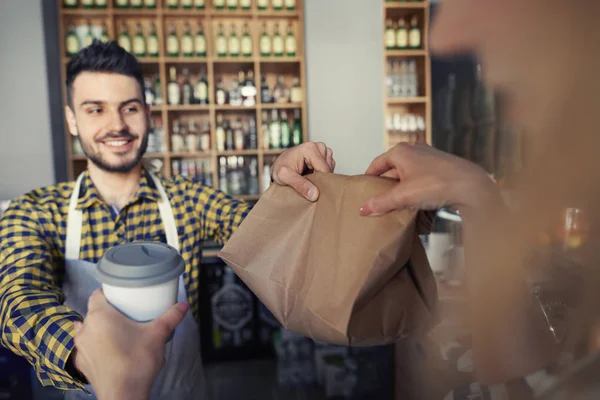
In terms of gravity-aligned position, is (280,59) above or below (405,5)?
below

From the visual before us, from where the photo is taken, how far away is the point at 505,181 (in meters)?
0.30

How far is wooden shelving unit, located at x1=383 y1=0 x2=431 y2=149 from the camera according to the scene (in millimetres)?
2947

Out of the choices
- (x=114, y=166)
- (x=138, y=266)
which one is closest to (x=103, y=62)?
(x=114, y=166)

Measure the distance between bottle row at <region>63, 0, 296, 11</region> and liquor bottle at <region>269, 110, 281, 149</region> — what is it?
71 centimetres

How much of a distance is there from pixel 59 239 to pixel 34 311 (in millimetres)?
450

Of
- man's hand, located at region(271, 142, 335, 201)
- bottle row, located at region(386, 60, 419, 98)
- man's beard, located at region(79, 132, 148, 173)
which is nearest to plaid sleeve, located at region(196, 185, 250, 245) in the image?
man's beard, located at region(79, 132, 148, 173)

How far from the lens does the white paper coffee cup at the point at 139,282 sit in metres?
0.45

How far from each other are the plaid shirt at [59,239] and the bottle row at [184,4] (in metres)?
1.83

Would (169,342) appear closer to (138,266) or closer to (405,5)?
(138,266)

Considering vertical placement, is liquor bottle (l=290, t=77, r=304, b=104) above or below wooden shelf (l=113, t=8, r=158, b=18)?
below

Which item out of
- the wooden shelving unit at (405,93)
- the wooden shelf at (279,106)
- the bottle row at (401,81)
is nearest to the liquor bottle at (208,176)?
the wooden shelf at (279,106)

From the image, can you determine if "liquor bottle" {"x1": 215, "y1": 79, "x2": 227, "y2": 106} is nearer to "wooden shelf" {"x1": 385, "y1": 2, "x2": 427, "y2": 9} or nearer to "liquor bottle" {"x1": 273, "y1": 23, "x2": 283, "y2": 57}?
"liquor bottle" {"x1": 273, "y1": 23, "x2": 283, "y2": 57}

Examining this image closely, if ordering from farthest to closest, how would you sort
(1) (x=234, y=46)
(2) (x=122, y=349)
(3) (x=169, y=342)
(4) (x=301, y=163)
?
1. (1) (x=234, y=46)
2. (3) (x=169, y=342)
3. (4) (x=301, y=163)
4. (2) (x=122, y=349)

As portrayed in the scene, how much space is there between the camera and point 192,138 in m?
2.85
